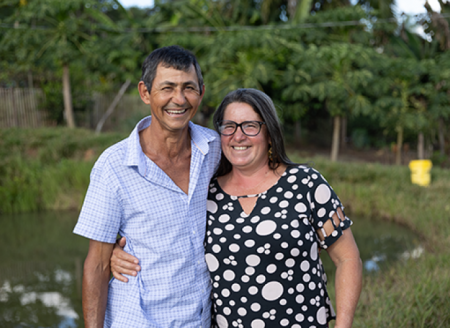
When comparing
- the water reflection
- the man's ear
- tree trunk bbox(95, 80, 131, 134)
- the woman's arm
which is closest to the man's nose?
the man's ear

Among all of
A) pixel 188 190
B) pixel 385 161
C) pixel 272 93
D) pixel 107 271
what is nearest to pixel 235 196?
pixel 188 190

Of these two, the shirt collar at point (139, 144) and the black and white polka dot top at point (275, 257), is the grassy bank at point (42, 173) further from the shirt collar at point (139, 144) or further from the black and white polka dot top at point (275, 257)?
the black and white polka dot top at point (275, 257)

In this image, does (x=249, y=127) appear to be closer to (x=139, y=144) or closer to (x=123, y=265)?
(x=139, y=144)

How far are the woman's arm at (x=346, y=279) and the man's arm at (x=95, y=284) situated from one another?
37.7 inches

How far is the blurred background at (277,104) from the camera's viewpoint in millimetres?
4453

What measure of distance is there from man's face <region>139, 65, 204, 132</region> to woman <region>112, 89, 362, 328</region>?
0.65 ft

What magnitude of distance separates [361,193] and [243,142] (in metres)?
6.36

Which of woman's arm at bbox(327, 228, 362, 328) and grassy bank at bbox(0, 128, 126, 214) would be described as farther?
grassy bank at bbox(0, 128, 126, 214)

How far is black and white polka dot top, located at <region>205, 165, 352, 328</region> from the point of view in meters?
1.64

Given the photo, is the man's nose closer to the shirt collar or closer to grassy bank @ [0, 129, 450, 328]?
the shirt collar

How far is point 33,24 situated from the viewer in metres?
12.0

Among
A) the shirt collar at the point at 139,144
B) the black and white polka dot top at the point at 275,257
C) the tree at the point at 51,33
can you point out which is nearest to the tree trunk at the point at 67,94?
the tree at the point at 51,33

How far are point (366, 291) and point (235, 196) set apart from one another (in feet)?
8.03

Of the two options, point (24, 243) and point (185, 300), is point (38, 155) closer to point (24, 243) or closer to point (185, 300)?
point (24, 243)
